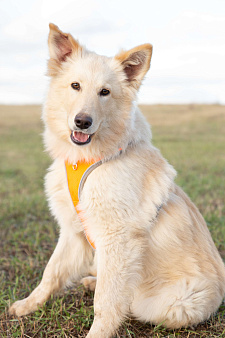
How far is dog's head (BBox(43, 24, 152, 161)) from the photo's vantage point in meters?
2.74

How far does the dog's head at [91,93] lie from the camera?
2.74 metres

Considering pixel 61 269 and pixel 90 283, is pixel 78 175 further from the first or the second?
pixel 90 283

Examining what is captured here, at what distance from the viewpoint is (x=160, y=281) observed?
2762 mm

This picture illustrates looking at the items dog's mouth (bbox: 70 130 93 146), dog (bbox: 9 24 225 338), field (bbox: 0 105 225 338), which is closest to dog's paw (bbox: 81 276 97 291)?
field (bbox: 0 105 225 338)

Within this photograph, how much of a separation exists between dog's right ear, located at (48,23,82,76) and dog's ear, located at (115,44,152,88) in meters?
0.40

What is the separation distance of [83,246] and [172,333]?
1.08m

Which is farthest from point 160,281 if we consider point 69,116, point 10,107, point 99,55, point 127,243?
point 10,107

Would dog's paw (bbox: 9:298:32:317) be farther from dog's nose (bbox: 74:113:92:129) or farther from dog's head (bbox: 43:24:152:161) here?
dog's nose (bbox: 74:113:92:129)

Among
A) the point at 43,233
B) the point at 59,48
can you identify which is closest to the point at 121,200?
the point at 59,48

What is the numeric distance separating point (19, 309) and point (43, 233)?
1.62 metres

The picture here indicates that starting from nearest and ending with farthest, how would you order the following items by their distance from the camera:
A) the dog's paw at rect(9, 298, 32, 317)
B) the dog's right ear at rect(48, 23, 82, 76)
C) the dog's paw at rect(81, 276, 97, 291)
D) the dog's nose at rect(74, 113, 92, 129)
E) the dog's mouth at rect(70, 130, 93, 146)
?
the dog's nose at rect(74, 113, 92, 129) < the dog's mouth at rect(70, 130, 93, 146) < the dog's right ear at rect(48, 23, 82, 76) < the dog's paw at rect(9, 298, 32, 317) < the dog's paw at rect(81, 276, 97, 291)

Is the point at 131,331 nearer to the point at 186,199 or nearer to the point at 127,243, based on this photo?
the point at 127,243

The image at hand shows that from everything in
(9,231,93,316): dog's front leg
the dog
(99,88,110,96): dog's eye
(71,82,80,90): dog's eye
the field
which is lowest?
the field

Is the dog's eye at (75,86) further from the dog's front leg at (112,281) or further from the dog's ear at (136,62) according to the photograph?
the dog's front leg at (112,281)
